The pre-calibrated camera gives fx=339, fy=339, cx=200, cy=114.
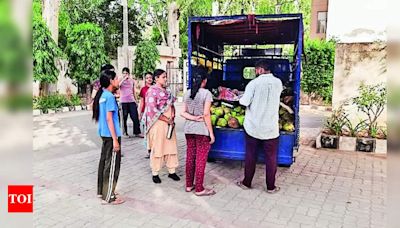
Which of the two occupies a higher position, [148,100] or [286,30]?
[286,30]

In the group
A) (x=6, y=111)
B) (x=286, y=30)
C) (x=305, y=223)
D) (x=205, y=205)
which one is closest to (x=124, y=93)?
(x=286, y=30)

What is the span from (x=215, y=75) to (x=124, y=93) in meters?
2.17

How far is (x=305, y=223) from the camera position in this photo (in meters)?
3.50

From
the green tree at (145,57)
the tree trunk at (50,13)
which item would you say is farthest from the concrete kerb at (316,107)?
the tree trunk at (50,13)

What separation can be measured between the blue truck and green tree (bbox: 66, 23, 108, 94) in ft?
26.6

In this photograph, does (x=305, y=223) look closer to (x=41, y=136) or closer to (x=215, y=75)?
(x=215, y=75)

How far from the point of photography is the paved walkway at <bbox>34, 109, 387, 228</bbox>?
354 centimetres

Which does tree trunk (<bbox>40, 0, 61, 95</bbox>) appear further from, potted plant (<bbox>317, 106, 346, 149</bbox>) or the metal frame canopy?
potted plant (<bbox>317, 106, 346, 149</bbox>)

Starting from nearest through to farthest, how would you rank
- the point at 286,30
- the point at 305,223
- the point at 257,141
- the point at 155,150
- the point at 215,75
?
the point at 305,223 → the point at 257,141 → the point at 155,150 → the point at 286,30 → the point at 215,75

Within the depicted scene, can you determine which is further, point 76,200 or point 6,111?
point 76,200

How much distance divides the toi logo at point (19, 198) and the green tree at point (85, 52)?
42.0 ft

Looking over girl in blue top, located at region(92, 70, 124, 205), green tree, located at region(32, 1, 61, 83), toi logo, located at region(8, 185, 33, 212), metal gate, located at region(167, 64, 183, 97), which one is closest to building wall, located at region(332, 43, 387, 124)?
girl in blue top, located at region(92, 70, 124, 205)

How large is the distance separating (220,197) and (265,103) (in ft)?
4.23

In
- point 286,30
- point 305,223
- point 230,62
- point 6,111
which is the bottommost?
point 305,223
